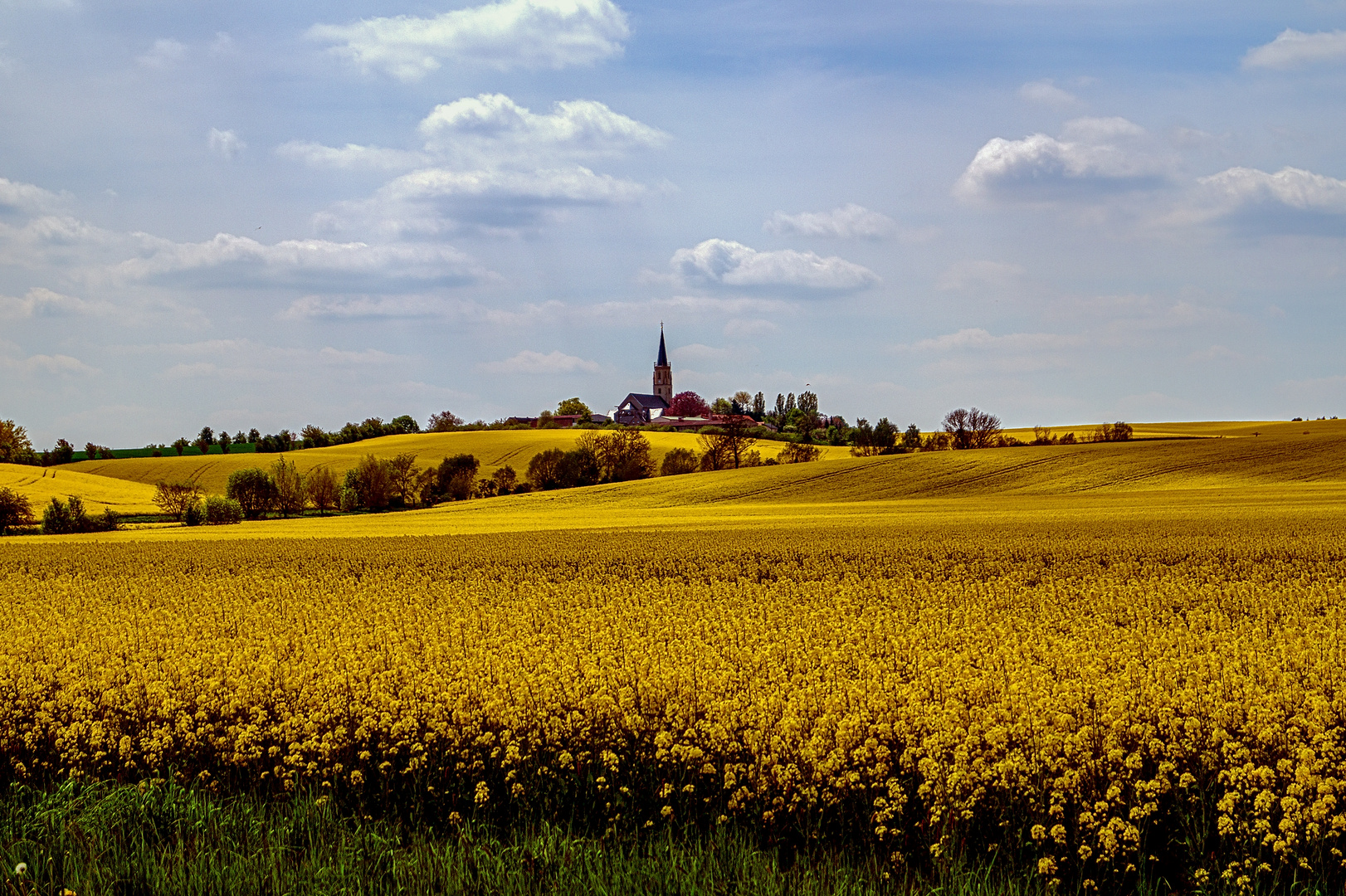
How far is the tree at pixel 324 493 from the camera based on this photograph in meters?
75.9

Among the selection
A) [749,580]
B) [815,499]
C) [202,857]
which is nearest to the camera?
[202,857]

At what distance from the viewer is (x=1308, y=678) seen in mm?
9453

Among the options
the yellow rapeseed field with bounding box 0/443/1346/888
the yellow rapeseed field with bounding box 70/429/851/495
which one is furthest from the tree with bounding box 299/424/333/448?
Result: the yellow rapeseed field with bounding box 0/443/1346/888

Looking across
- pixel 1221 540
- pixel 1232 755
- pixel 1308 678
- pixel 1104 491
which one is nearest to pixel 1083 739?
pixel 1232 755

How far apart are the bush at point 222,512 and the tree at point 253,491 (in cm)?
772

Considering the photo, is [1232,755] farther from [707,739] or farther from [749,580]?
[749,580]

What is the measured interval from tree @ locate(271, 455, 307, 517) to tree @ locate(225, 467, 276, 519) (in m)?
0.62

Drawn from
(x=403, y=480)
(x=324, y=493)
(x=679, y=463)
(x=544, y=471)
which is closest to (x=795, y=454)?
(x=679, y=463)

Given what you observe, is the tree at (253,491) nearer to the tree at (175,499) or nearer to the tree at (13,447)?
the tree at (175,499)

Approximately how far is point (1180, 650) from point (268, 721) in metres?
9.59

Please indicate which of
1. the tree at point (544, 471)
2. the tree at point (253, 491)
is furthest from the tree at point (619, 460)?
the tree at point (253, 491)

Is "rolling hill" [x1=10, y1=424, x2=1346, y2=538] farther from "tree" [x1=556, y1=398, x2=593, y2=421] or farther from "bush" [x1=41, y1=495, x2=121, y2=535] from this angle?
"tree" [x1=556, y1=398, x2=593, y2=421]

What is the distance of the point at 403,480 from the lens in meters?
78.3

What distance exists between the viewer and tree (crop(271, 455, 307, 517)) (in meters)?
73.7
